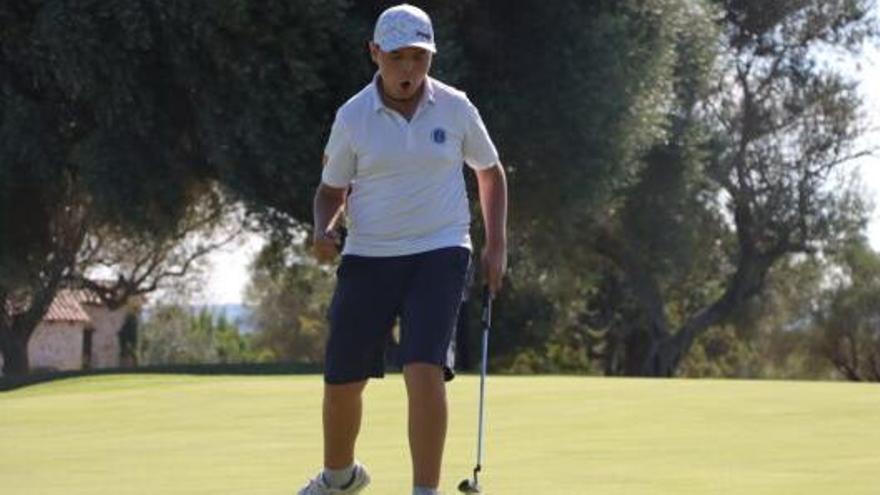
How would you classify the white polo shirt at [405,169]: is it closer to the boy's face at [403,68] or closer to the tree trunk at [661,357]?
the boy's face at [403,68]

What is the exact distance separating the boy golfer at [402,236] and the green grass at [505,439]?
968 millimetres

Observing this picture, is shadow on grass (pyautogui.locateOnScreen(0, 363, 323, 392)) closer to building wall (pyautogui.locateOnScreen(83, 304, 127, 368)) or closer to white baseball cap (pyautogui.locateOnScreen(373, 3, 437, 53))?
white baseball cap (pyautogui.locateOnScreen(373, 3, 437, 53))

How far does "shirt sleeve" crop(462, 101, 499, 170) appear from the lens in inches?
297

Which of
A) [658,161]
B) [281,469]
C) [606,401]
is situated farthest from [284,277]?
[281,469]

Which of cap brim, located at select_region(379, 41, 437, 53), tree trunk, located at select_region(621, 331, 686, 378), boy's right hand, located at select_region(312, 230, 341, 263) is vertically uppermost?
cap brim, located at select_region(379, 41, 437, 53)

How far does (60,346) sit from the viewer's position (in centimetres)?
7912

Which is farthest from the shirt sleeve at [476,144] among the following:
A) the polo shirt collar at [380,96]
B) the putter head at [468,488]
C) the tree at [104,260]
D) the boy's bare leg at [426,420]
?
the tree at [104,260]

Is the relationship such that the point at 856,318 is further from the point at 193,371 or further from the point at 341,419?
the point at 341,419

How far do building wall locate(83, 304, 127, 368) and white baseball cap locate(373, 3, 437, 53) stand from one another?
7054 centimetres

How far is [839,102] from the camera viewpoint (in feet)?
154

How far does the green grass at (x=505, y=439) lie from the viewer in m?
8.92

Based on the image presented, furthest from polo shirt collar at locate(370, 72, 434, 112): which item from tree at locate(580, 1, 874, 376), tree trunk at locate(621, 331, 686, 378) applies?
tree trunk at locate(621, 331, 686, 378)

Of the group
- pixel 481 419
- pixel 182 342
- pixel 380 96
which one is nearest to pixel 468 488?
pixel 481 419

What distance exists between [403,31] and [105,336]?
74947mm
